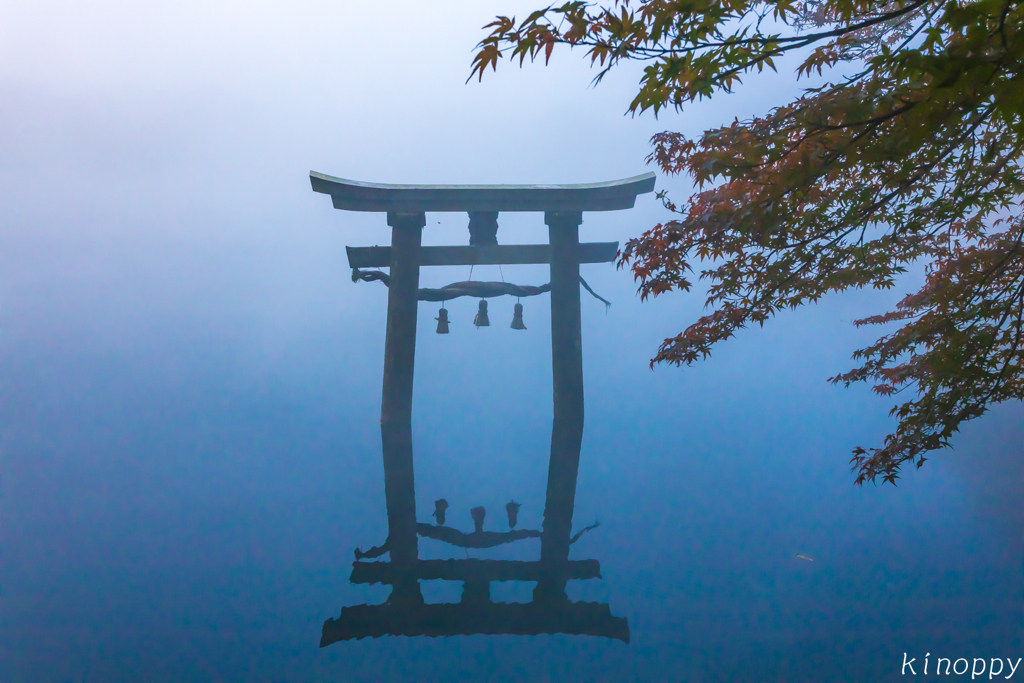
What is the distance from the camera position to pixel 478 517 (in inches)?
192

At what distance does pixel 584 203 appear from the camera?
636 cm

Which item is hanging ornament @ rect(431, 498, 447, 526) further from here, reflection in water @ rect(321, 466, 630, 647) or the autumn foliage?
the autumn foliage

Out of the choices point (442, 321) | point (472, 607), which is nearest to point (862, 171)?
point (472, 607)

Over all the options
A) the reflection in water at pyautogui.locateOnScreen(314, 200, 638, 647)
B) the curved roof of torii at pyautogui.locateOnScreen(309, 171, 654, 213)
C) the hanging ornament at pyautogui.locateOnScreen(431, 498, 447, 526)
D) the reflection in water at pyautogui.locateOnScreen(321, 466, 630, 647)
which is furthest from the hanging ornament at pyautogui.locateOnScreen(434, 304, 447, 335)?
the reflection in water at pyautogui.locateOnScreen(321, 466, 630, 647)

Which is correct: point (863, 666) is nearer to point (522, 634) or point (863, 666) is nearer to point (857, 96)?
point (522, 634)

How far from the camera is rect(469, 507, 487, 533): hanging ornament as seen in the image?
4645 millimetres

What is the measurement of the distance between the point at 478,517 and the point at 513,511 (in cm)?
37

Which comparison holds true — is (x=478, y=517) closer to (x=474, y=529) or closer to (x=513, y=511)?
(x=474, y=529)

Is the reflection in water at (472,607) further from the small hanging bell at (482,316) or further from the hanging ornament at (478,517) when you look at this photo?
the small hanging bell at (482,316)

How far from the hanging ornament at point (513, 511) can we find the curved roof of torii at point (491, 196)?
11.2 feet

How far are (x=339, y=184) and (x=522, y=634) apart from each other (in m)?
4.93

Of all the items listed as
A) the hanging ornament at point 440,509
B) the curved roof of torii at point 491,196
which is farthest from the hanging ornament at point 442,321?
the hanging ornament at point 440,509

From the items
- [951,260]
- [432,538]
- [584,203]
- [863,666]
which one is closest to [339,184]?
[584,203]

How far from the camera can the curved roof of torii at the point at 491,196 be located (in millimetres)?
6133
